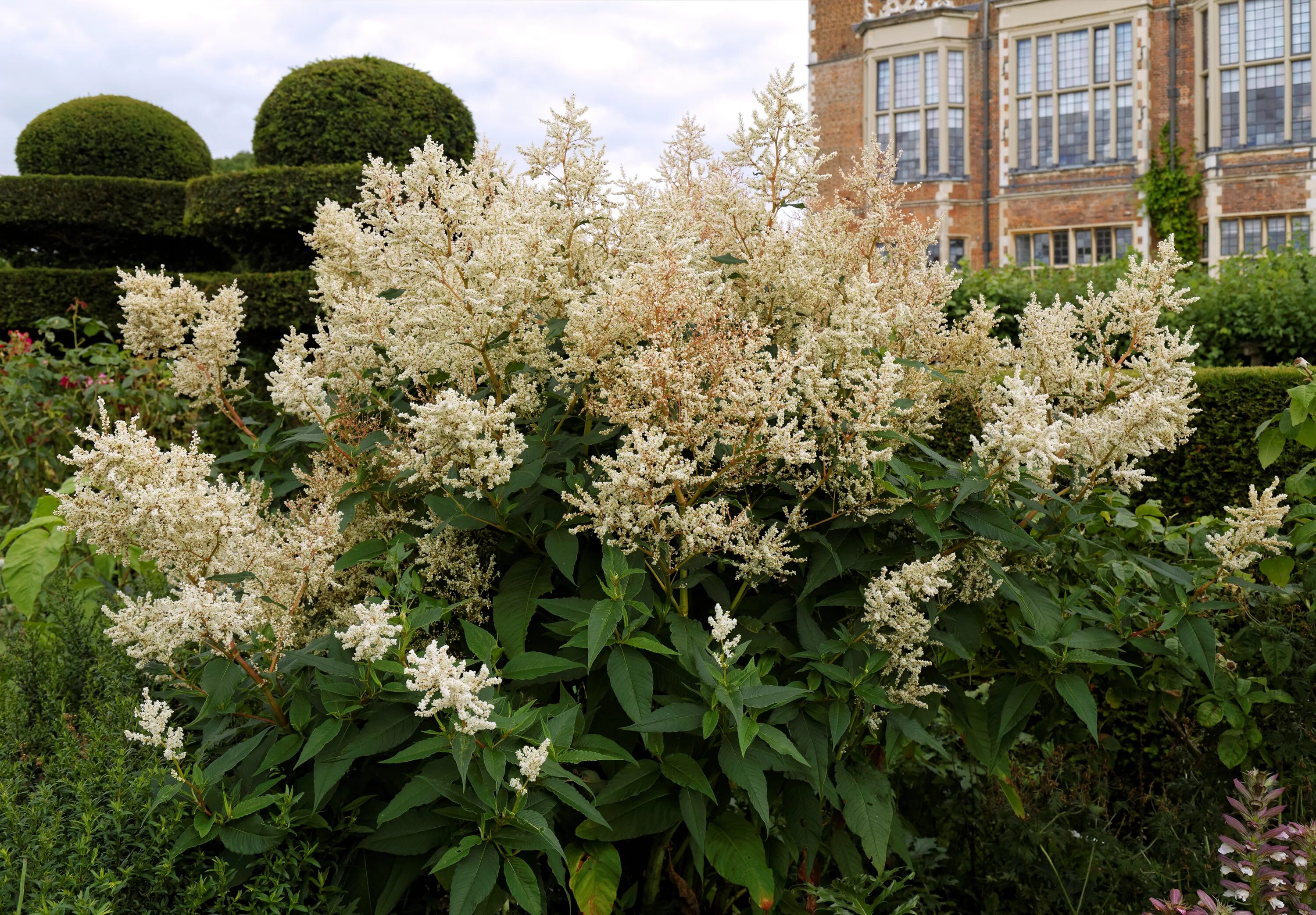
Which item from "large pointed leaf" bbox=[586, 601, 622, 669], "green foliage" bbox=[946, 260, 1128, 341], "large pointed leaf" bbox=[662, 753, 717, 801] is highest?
"green foliage" bbox=[946, 260, 1128, 341]

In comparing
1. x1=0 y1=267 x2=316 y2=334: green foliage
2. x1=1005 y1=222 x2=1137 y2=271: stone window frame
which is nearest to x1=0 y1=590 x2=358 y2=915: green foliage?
x1=0 y1=267 x2=316 y2=334: green foliage

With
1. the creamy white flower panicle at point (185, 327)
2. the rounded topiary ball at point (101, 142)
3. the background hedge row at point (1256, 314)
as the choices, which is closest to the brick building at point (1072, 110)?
the background hedge row at point (1256, 314)

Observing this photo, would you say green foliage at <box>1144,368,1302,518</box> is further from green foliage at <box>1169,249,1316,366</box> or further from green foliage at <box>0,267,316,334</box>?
green foliage at <box>0,267,316,334</box>

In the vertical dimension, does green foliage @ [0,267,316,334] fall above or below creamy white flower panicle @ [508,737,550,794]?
above

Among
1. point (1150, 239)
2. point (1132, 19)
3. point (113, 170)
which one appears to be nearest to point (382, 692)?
point (113, 170)

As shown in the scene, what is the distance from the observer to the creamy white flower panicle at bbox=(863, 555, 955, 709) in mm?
2012

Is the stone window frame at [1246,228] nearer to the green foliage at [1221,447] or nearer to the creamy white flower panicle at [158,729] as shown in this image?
the green foliage at [1221,447]

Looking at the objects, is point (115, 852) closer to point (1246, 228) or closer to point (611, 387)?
point (611, 387)

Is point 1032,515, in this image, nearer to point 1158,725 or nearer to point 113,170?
point 1158,725

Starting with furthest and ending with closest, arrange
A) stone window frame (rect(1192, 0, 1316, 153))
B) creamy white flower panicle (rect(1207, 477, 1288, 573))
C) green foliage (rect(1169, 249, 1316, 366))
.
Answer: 1. stone window frame (rect(1192, 0, 1316, 153))
2. green foliage (rect(1169, 249, 1316, 366))
3. creamy white flower panicle (rect(1207, 477, 1288, 573))

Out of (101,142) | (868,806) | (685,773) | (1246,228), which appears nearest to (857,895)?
(868,806)

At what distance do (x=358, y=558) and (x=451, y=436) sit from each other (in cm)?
48

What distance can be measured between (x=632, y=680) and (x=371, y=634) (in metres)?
0.49

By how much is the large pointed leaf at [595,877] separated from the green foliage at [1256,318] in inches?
339
